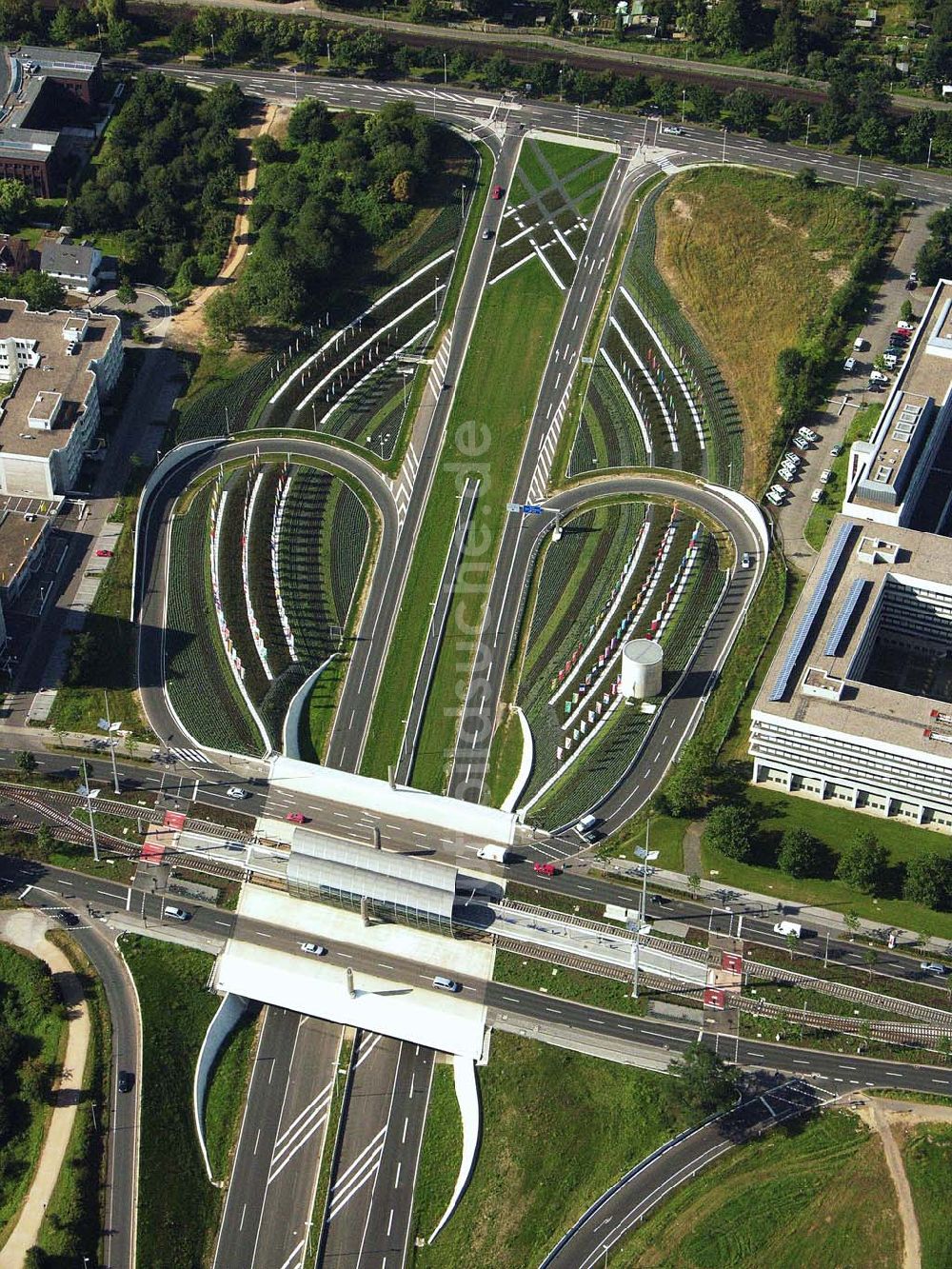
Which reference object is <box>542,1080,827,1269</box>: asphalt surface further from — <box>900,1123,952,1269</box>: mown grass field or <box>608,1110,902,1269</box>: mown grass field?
<box>900,1123,952,1269</box>: mown grass field

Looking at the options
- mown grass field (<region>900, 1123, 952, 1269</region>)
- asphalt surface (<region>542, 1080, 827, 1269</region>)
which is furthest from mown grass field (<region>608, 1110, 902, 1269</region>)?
mown grass field (<region>900, 1123, 952, 1269</region>)

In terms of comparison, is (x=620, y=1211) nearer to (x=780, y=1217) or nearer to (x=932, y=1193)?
(x=780, y=1217)

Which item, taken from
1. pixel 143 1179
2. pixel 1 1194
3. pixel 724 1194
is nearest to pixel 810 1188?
pixel 724 1194

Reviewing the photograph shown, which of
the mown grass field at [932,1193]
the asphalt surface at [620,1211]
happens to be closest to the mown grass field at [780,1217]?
the asphalt surface at [620,1211]

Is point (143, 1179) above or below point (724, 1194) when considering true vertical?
below

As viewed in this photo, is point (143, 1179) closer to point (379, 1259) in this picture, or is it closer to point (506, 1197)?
point (379, 1259)

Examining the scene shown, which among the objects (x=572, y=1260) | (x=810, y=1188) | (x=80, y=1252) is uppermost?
(x=810, y=1188)
